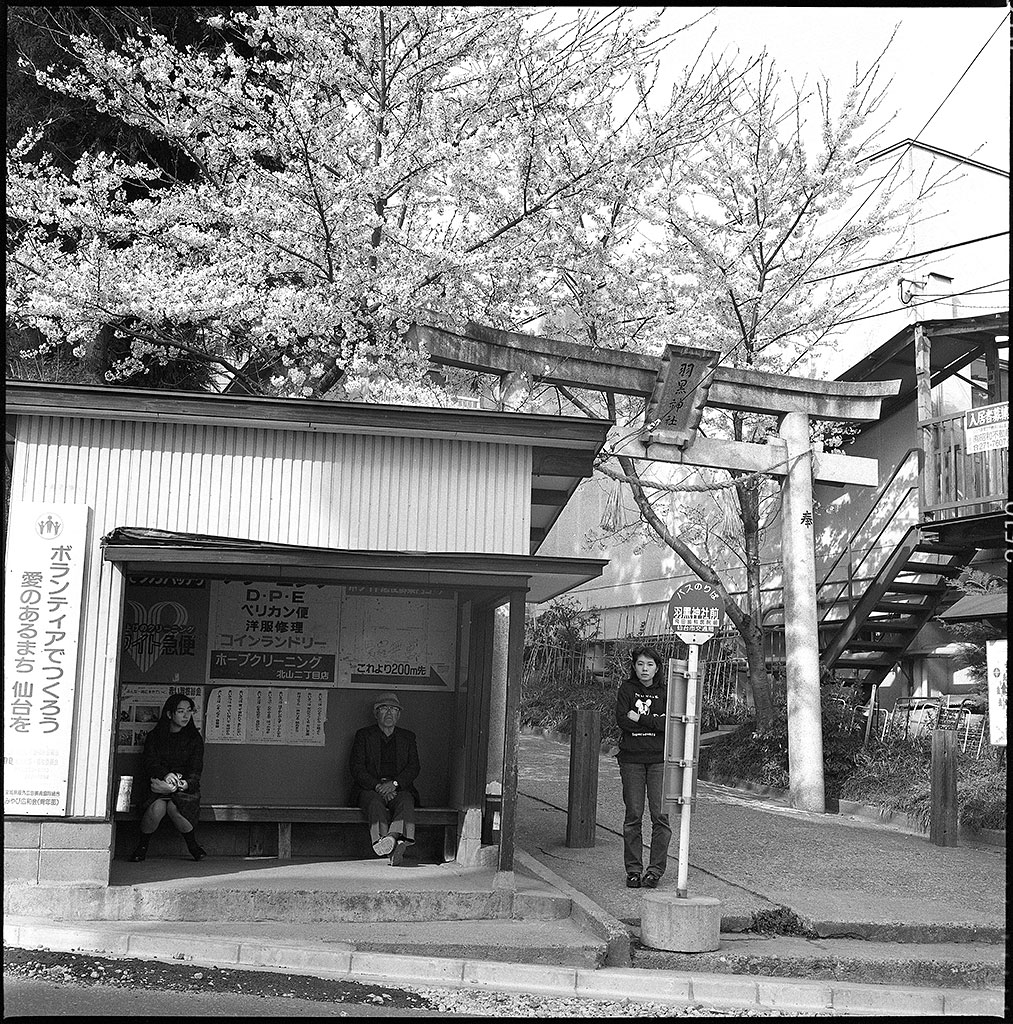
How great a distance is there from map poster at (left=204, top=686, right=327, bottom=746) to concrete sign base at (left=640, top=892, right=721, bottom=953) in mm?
3974

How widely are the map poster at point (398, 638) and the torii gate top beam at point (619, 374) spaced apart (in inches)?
131

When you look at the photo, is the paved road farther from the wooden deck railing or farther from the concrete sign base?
the wooden deck railing

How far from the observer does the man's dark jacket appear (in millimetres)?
9937

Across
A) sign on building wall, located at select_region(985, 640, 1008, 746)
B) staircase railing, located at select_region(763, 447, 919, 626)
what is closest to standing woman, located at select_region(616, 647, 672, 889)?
sign on building wall, located at select_region(985, 640, 1008, 746)

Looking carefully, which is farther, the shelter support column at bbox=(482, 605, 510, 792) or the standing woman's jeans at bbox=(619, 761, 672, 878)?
the shelter support column at bbox=(482, 605, 510, 792)

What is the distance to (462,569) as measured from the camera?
28.1 ft

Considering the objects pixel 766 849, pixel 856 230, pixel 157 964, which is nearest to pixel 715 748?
Result: pixel 766 849

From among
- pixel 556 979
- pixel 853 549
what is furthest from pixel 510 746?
pixel 853 549

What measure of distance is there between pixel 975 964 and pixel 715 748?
34.4 ft

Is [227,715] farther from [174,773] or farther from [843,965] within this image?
[843,965]

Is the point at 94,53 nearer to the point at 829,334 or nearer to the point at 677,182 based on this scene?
the point at 677,182

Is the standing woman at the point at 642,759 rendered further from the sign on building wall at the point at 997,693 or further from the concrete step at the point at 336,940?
the sign on building wall at the point at 997,693

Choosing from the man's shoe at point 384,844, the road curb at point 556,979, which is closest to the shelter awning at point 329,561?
the man's shoe at point 384,844

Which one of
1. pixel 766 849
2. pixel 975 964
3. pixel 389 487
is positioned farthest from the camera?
pixel 766 849
